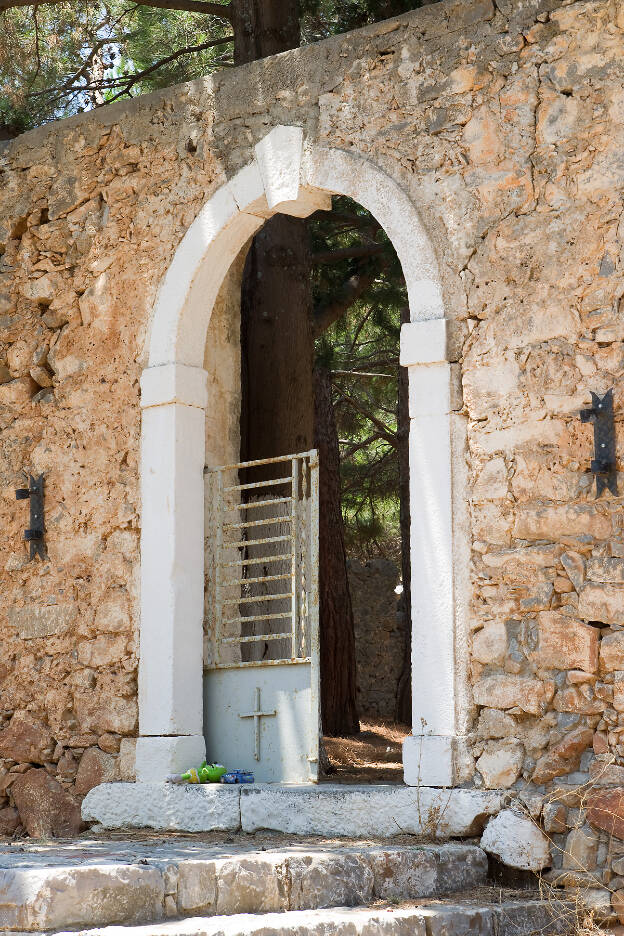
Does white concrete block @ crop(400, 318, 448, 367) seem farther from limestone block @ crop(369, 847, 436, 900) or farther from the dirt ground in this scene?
the dirt ground

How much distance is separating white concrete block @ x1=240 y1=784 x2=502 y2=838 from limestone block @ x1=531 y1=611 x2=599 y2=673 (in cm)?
59

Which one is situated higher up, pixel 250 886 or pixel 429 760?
pixel 429 760

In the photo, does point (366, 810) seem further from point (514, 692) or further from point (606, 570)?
point (606, 570)

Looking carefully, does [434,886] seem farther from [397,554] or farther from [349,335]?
[397,554]

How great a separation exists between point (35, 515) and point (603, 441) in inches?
126

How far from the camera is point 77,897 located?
143 inches

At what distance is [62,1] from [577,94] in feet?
17.1

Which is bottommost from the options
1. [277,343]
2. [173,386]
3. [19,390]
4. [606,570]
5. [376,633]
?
[376,633]

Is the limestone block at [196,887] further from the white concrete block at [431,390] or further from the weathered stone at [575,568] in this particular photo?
the white concrete block at [431,390]

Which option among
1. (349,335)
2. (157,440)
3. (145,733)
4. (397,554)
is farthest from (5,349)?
(397,554)

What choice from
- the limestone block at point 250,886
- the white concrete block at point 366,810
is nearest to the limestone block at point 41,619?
the white concrete block at point 366,810

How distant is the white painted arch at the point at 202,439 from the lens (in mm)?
5129

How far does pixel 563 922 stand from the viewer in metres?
4.44

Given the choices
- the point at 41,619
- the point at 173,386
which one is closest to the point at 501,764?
the point at 173,386
